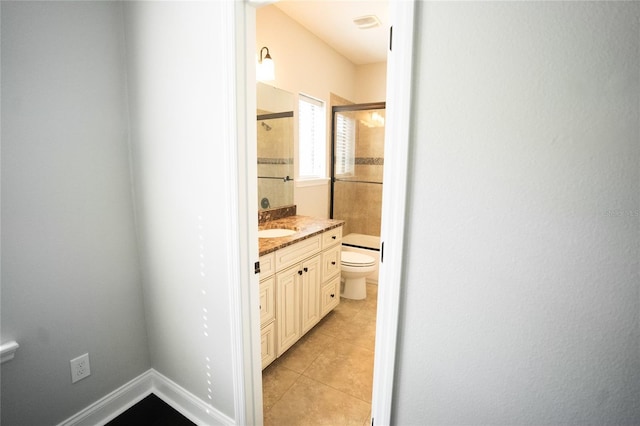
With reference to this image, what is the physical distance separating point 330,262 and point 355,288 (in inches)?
28.0

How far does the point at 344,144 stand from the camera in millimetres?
3662

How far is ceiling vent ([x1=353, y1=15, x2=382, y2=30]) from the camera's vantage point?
256 centimetres

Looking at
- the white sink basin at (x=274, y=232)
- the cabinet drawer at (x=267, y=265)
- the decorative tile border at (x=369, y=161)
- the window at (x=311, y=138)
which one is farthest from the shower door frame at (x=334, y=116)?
the cabinet drawer at (x=267, y=265)

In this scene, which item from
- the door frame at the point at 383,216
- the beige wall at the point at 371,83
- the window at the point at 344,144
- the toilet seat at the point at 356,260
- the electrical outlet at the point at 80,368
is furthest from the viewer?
the beige wall at the point at 371,83

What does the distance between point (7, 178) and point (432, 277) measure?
66.3 inches

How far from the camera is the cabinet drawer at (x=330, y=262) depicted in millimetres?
2447

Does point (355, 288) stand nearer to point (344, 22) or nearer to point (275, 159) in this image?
point (275, 159)

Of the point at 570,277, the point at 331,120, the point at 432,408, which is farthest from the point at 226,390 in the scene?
the point at 331,120

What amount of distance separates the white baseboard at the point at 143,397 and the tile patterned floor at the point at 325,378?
327 millimetres

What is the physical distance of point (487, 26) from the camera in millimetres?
773

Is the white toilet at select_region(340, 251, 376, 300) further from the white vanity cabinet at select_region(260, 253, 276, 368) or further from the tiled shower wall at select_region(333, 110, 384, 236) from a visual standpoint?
the white vanity cabinet at select_region(260, 253, 276, 368)

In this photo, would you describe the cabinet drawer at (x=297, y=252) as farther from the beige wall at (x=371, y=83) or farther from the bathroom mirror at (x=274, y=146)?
the beige wall at (x=371, y=83)

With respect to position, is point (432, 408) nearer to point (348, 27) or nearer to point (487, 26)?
point (487, 26)

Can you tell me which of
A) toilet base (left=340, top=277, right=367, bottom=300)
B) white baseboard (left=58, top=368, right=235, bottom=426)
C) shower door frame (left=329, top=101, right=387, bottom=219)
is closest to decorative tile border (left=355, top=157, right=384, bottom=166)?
shower door frame (left=329, top=101, right=387, bottom=219)
